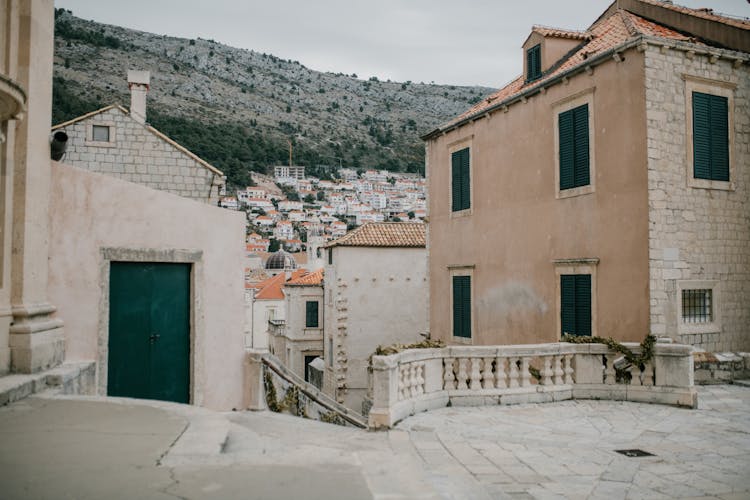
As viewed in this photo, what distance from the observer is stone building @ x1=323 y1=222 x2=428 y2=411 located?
98.3 feet

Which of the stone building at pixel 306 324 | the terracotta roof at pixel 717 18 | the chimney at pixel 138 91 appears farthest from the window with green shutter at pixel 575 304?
the stone building at pixel 306 324

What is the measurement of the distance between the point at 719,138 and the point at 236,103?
15850 centimetres

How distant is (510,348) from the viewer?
419 inches

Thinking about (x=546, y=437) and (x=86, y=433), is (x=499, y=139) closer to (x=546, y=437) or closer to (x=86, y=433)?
(x=546, y=437)

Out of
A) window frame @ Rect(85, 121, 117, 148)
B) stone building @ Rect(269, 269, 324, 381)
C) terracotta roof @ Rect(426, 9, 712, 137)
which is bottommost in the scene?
stone building @ Rect(269, 269, 324, 381)

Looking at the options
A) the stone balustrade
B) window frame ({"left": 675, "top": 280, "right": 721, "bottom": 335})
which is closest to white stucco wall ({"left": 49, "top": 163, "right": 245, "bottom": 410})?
the stone balustrade

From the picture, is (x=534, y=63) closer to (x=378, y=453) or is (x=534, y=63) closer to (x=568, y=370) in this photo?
(x=568, y=370)

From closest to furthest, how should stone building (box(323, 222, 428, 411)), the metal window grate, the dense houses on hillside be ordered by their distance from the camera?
the metal window grate, stone building (box(323, 222, 428, 411)), the dense houses on hillside

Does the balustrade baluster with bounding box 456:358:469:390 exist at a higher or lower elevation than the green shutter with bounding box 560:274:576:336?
lower

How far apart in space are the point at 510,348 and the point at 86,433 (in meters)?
7.31

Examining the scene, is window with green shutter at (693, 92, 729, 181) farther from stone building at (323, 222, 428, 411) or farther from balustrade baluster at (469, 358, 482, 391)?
stone building at (323, 222, 428, 411)

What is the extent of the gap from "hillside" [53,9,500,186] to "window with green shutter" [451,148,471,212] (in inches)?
3314

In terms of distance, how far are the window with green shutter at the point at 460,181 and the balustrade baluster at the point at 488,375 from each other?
31.1 ft

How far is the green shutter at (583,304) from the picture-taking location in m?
14.5
